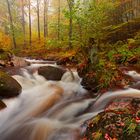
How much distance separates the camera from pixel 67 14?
42.2 feet

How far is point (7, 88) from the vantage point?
23.7ft

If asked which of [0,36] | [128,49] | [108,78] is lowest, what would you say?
[108,78]

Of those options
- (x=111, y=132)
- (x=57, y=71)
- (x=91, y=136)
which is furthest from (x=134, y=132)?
(x=57, y=71)

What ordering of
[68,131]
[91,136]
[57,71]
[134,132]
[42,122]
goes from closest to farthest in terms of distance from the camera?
[134,132] < [91,136] < [68,131] < [42,122] < [57,71]

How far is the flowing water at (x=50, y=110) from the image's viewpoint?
5259mm

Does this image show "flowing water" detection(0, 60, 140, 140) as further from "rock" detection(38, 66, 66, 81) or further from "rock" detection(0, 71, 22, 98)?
"rock" detection(38, 66, 66, 81)

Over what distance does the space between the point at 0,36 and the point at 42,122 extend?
65.4 ft

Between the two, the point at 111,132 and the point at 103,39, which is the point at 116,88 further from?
the point at 103,39

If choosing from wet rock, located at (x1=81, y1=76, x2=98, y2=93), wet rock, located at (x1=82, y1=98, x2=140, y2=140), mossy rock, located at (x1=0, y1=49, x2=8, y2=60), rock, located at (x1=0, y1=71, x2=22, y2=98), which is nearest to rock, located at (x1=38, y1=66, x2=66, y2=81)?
wet rock, located at (x1=81, y1=76, x2=98, y2=93)

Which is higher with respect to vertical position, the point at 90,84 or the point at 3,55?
the point at 3,55

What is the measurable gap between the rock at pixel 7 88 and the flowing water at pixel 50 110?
0.74 feet

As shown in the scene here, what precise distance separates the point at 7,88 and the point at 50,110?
168 centimetres

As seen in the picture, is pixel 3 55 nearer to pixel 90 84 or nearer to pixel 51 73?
pixel 51 73

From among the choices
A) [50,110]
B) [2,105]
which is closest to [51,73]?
[50,110]
